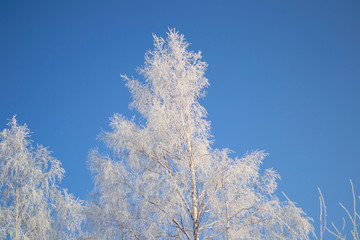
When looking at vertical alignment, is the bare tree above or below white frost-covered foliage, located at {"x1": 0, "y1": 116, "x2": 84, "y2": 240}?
below

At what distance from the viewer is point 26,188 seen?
8.89 meters

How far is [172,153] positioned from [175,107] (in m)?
1.15

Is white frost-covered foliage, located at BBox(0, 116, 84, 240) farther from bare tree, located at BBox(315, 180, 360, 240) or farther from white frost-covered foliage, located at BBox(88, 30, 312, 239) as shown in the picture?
bare tree, located at BBox(315, 180, 360, 240)

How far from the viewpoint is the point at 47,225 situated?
879 centimetres

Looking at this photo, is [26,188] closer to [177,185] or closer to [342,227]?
[177,185]

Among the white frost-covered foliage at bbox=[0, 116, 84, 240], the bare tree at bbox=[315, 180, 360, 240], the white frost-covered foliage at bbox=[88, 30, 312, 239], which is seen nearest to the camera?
the bare tree at bbox=[315, 180, 360, 240]

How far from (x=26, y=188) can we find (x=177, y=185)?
15.7ft

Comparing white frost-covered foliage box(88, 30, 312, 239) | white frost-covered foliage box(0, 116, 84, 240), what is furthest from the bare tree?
white frost-covered foliage box(0, 116, 84, 240)

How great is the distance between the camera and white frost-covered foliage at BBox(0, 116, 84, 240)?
28.3ft

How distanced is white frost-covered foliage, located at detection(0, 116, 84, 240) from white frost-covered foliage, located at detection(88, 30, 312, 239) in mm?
2734

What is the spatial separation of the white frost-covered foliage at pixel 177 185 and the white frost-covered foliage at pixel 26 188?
108 inches

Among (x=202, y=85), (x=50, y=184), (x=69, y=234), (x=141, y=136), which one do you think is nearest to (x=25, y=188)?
(x=50, y=184)

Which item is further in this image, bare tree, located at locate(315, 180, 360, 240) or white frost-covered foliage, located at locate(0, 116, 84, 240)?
white frost-covered foliage, located at locate(0, 116, 84, 240)

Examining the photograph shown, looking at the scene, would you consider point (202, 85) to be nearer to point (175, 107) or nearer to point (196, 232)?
point (175, 107)
